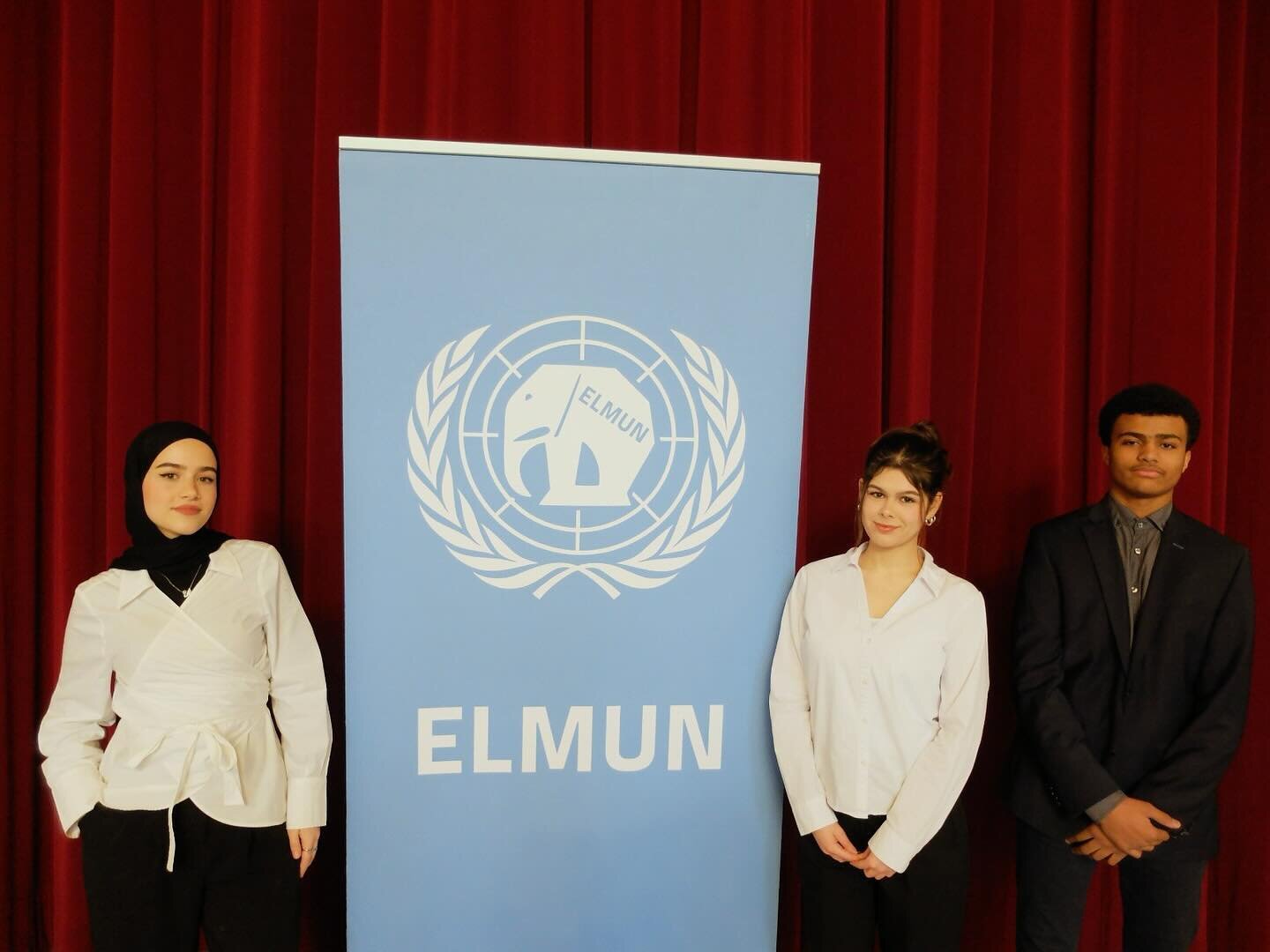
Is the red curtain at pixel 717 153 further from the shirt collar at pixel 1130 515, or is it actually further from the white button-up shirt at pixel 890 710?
the white button-up shirt at pixel 890 710

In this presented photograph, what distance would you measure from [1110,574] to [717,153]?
55.8 inches

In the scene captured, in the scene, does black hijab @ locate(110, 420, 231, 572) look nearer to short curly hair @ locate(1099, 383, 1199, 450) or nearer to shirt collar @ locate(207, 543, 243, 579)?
shirt collar @ locate(207, 543, 243, 579)

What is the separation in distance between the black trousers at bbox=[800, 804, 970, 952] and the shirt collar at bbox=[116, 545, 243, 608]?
1.24 metres

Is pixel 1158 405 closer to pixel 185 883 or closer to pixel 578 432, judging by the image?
pixel 578 432

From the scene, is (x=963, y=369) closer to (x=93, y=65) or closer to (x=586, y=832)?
(x=586, y=832)

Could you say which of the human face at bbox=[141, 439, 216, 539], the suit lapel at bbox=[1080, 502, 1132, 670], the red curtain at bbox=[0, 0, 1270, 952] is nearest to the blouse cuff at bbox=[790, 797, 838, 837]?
the suit lapel at bbox=[1080, 502, 1132, 670]

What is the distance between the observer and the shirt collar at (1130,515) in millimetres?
1901

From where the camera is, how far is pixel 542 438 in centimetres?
163

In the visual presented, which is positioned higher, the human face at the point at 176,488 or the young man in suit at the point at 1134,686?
the human face at the point at 176,488

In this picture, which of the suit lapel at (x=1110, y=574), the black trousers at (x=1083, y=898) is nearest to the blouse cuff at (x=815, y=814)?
the black trousers at (x=1083, y=898)

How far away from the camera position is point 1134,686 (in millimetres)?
1855

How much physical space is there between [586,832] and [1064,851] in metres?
1.08

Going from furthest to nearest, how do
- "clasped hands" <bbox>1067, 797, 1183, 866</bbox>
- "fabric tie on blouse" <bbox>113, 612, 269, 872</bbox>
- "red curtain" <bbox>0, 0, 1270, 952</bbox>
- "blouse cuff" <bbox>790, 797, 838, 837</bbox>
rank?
"red curtain" <bbox>0, 0, 1270, 952</bbox> < "clasped hands" <bbox>1067, 797, 1183, 866</bbox> < "blouse cuff" <bbox>790, 797, 838, 837</bbox> < "fabric tie on blouse" <bbox>113, 612, 269, 872</bbox>

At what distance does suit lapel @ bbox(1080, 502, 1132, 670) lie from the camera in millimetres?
1864
